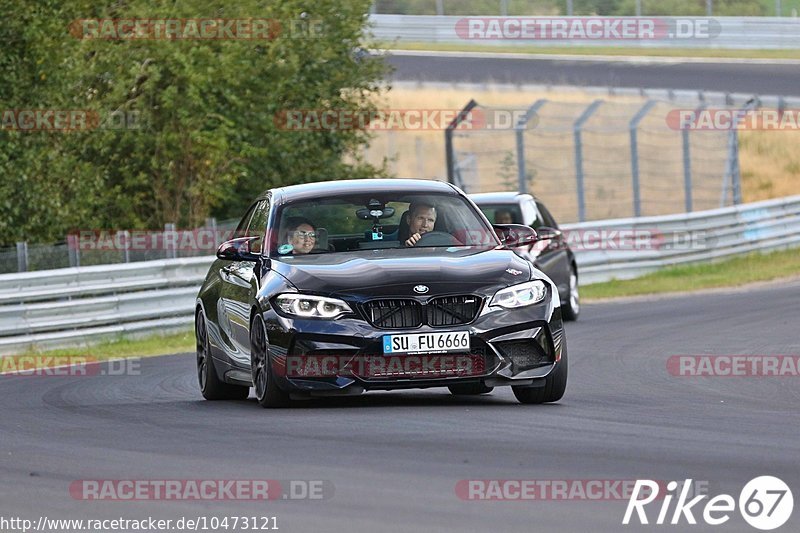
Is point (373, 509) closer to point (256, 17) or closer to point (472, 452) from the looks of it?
point (472, 452)

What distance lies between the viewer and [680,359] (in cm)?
1491

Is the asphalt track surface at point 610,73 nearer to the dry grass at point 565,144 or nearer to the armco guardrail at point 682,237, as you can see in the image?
the dry grass at point 565,144

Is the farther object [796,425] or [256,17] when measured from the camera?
[256,17]

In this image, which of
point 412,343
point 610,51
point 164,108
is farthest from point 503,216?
point 610,51

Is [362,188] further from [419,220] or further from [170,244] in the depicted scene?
[170,244]

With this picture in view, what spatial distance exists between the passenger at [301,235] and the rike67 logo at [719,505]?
14.8ft

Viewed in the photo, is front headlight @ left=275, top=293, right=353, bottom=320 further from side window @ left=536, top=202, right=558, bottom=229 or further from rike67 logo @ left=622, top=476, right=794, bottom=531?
side window @ left=536, top=202, right=558, bottom=229

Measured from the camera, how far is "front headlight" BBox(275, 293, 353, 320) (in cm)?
1020

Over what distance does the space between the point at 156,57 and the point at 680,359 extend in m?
14.5

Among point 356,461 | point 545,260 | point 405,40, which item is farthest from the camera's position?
point 405,40

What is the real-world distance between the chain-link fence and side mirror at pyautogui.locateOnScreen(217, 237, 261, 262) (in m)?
15.6

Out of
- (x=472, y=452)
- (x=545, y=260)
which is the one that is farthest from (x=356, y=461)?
(x=545, y=260)

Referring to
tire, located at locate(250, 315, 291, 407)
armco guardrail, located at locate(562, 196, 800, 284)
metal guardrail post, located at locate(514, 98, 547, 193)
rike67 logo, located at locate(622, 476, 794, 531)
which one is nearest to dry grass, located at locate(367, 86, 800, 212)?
armco guardrail, located at locate(562, 196, 800, 284)

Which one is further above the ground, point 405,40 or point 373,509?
point 373,509
